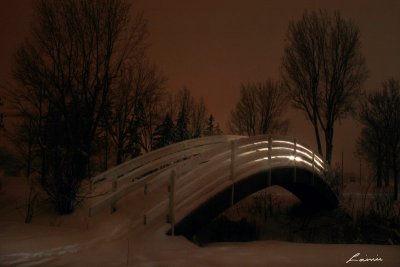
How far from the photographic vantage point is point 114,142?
29.1 m

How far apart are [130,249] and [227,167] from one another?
15.2ft

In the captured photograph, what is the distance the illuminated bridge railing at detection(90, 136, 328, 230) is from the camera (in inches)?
379

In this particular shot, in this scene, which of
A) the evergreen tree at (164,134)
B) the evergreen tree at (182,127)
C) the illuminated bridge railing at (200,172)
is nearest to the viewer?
the illuminated bridge railing at (200,172)

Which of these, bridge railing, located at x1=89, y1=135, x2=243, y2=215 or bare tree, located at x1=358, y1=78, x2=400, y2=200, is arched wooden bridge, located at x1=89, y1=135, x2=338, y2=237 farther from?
bare tree, located at x1=358, y1=78, x2=400, y2=200

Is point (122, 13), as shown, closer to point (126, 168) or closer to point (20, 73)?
point (126, 168)

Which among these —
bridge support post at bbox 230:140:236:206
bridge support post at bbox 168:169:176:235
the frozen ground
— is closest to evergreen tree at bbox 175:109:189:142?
bridge support post at bbox 230:140:236:206

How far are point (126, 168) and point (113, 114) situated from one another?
54.7 ft

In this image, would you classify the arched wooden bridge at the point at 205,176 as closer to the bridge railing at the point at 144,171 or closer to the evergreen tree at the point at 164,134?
the bridge railing at the point at 144,171

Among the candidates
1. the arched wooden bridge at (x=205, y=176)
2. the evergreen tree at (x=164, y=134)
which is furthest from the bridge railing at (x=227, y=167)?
the evergreen tree at (x=164, y=134)

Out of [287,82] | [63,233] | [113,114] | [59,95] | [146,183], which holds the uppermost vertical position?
[287,82]

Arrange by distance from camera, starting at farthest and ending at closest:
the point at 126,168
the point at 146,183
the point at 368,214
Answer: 1. the point at 368,214
2. the point at 126,168
3. the point at 146,183

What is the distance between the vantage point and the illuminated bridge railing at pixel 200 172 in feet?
31.6

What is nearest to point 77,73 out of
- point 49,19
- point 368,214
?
point 49,19

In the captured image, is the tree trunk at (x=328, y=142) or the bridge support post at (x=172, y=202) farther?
the tree trunk at (x=328, y=142)
